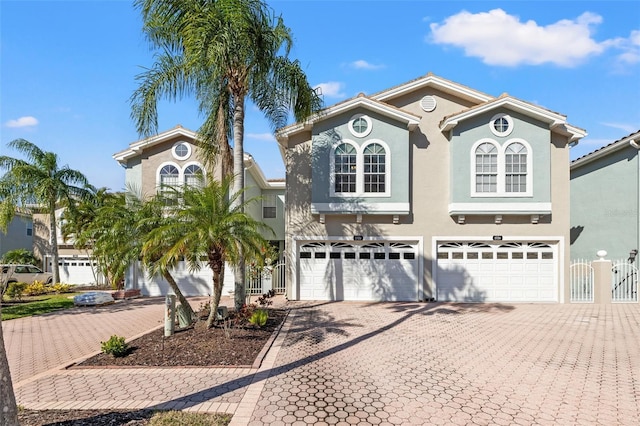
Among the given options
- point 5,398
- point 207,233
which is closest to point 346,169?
point 207,233

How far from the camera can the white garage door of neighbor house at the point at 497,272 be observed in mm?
14766

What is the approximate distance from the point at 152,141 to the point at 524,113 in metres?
16.2

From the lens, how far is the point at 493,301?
14773 mm

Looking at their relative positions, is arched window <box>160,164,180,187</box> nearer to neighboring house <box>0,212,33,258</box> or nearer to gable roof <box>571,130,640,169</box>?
neighboring house <box>0,212,33,258</box>

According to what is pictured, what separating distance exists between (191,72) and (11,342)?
8.37 m

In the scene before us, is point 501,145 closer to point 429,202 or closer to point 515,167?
point 515,167

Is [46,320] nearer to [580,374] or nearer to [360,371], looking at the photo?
[360,371]

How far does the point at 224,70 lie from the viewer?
10273mm

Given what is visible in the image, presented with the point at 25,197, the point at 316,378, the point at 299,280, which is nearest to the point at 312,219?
the point at 299,280

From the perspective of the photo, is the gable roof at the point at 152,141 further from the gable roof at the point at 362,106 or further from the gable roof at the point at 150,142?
the gable roof at the point at 362,106

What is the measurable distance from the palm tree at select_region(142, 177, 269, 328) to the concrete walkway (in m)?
2.37

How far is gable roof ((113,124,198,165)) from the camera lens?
16.9m

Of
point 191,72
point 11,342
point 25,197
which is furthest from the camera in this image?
point 25,197

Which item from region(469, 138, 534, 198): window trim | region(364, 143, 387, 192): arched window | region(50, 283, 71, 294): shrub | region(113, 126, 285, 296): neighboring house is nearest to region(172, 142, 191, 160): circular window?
region(113, 126, 285, 296): neighboring house
